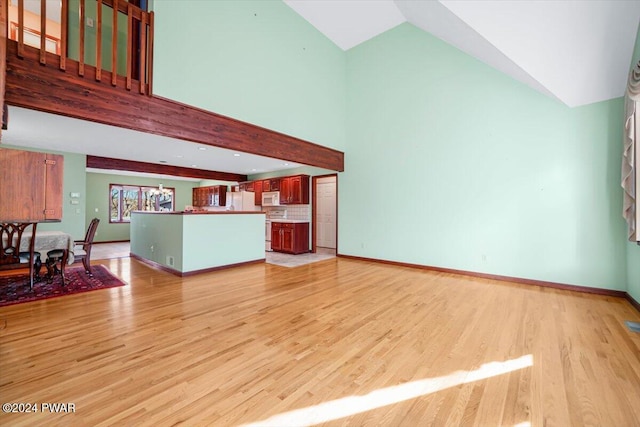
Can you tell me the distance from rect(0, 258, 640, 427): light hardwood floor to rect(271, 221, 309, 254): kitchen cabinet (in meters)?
3.31

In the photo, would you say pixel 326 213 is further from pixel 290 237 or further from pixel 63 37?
pixel 63 37

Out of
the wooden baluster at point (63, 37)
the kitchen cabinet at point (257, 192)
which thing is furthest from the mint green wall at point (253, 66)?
the kitchen cabinet at point (257, 192)

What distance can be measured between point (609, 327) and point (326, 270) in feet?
12.3

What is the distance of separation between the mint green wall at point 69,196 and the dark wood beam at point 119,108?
3751 millimetres

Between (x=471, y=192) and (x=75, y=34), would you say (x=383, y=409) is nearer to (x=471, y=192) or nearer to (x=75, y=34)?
(x=471, y=192)

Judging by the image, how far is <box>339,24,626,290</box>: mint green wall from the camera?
3.78 m

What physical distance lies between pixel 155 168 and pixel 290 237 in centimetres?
403

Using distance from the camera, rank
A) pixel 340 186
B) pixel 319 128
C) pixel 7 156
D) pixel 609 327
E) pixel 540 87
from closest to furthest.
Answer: pixel 7 156 → pixel 609 327 → pixel 540 87 → pixel 319 128 → pixel 340 186

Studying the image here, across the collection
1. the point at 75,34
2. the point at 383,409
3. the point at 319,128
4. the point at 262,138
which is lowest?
the point at 383,409

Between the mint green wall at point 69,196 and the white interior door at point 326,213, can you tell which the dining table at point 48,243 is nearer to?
the mint green wall at point 69,196

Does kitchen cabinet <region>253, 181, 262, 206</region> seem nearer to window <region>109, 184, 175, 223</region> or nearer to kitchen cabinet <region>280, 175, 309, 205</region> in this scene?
kitchen cabinet <region>280, 175, 309, 205</region>

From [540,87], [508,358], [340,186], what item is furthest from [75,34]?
[540,87]

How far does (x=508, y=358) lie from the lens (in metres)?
2.08

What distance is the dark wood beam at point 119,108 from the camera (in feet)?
8.48
